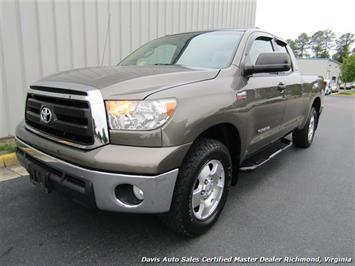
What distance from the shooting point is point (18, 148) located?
267 cm

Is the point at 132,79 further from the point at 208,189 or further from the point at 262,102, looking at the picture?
the point at 262,102

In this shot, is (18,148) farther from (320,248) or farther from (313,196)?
(313,196)

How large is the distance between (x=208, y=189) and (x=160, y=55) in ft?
5.51

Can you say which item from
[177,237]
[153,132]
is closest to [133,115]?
[153,132]

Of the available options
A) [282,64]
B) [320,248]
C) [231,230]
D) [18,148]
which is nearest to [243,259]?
[231,230]

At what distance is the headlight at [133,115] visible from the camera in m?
2.01

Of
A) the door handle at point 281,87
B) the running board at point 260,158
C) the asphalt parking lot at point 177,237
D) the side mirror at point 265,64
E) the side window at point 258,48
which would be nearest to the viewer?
the asphalt parking lot at point 177,237

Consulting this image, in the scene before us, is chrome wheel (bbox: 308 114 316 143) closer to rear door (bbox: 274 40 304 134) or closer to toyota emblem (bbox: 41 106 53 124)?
rear door (bbox: 274 40 304 134)

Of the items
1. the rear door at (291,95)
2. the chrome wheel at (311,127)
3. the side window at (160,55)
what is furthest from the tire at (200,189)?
the chrome wheel at (311,127)

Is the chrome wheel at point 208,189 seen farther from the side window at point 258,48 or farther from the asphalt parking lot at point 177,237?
the side window at point 258,48

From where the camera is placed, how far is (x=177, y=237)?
251 centimetres

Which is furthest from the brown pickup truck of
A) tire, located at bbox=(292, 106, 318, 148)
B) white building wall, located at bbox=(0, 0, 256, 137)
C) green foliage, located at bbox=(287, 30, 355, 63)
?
green foliage, located at bbox=(287, 30, 355, 63)

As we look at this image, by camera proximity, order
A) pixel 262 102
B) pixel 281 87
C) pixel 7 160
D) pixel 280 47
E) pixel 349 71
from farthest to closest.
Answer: pixel 349 71
pixel 280 47
pixel 7 160
pixel 281 87
pixel 262 102

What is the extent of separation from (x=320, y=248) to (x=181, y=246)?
1127mm
